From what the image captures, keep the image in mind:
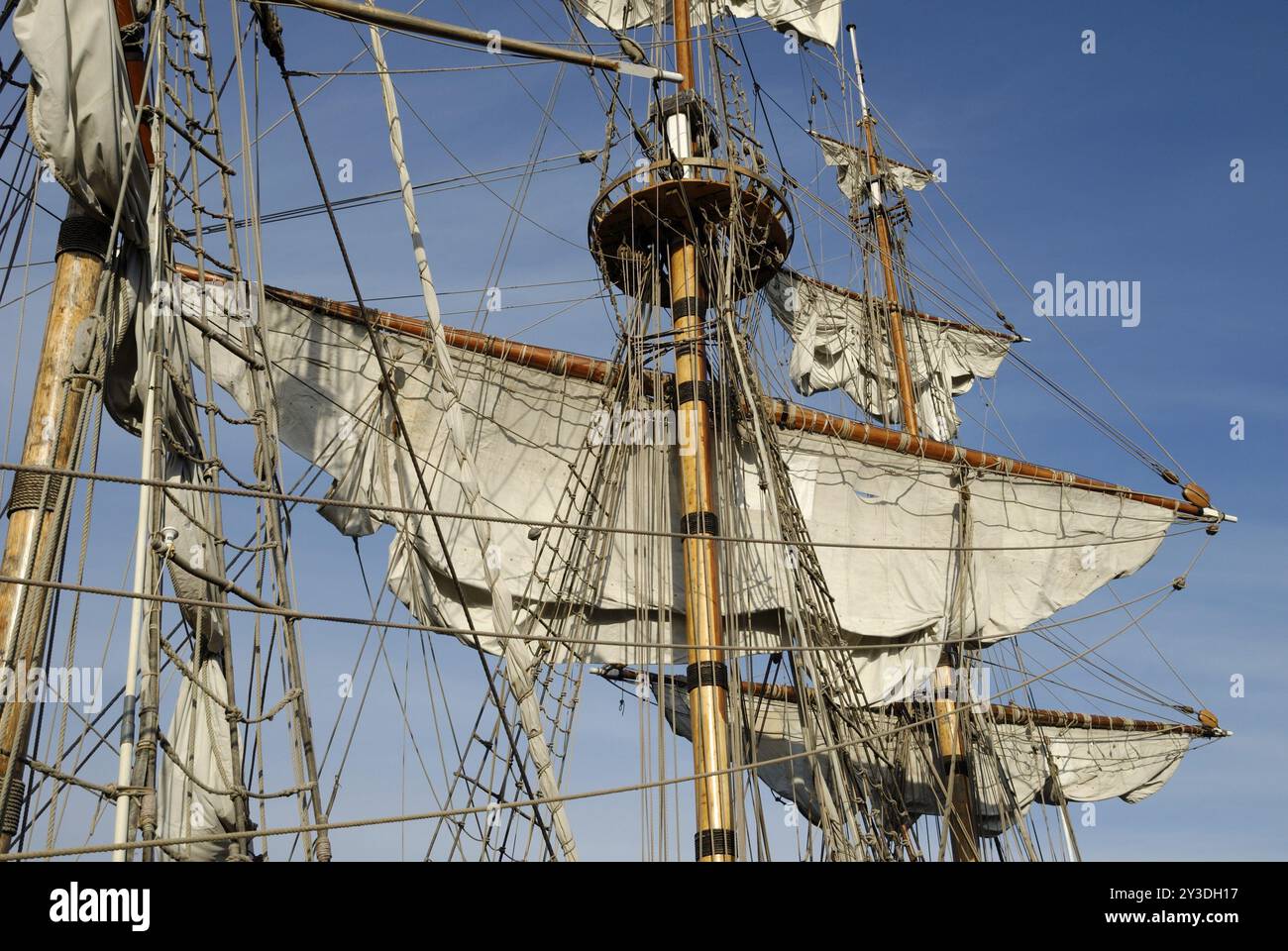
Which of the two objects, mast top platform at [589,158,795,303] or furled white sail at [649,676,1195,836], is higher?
mast top platform at [589,158,795,303]

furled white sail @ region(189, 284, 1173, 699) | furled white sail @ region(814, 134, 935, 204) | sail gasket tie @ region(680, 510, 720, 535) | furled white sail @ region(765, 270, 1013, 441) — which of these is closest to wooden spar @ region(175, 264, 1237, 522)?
furled white sail @ region(189, 284, 1173, 699)

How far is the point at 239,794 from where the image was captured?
20.6 ft

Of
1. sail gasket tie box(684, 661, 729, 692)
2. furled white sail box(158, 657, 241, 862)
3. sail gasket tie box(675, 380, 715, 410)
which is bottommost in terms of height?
furled white sail box(158, 657, 241, 862)

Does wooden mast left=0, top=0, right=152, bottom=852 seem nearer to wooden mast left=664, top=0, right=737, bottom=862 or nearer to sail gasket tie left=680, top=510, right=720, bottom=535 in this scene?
wooden mast left=664, top=0, right=737, bottom=862

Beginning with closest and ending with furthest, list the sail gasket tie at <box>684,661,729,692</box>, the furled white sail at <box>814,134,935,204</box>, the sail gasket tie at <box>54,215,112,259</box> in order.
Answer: the sail gasket tie at <box>54,215,112,259</box> < the sail gasket tie at <box>684,661,729,692</box> < the furled white sail at <box>814,134,935,204</box>

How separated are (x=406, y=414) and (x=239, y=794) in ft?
23.3

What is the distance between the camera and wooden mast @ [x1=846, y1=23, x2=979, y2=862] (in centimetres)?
1551

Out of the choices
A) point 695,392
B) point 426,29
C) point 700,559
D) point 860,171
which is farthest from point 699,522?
point 860,171

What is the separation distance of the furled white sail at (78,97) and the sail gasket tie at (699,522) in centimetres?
591

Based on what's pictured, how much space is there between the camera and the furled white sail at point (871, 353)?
2083cm

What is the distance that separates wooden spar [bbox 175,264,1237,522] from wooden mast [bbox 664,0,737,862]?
0.80 metres
